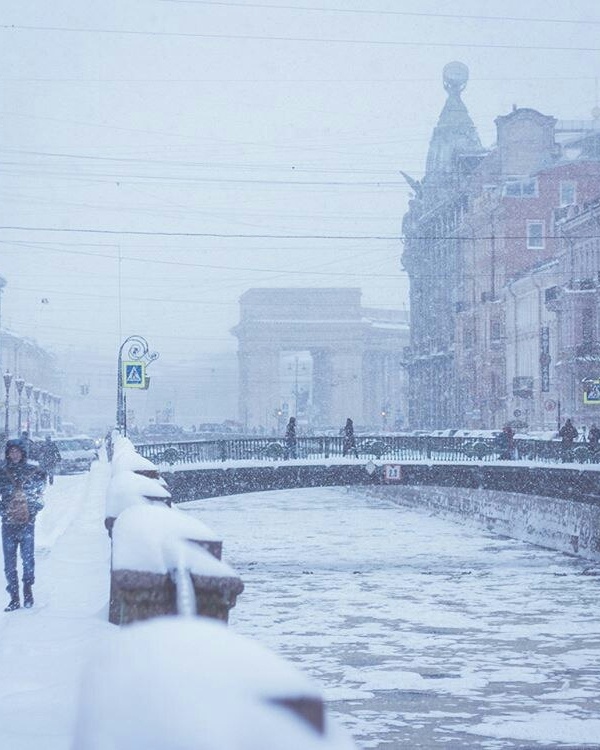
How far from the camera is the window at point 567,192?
232ft

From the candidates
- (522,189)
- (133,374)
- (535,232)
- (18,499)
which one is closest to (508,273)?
(535,232)

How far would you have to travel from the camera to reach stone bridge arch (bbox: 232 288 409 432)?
110 m

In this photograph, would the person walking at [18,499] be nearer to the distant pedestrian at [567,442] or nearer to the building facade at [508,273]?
the distant pedestrian at [567,442]

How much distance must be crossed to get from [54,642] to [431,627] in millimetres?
21430

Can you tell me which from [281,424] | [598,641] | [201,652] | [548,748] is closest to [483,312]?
[281,424]

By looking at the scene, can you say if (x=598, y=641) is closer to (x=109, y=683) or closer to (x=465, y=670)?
(x=465, y=670)

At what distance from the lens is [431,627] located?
30.2m

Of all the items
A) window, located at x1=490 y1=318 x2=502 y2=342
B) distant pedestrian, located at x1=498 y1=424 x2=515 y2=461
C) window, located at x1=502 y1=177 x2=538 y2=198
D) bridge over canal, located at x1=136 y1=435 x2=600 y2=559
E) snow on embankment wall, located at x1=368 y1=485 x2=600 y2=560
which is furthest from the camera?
window, located at x1=490 y1=318 x2=502 y2=342

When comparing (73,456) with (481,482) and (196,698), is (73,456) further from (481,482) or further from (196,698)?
(196,698)

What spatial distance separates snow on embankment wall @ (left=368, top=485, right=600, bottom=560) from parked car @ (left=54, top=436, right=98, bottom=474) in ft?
50.8

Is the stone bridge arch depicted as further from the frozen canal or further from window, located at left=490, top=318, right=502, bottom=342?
the frozen canal

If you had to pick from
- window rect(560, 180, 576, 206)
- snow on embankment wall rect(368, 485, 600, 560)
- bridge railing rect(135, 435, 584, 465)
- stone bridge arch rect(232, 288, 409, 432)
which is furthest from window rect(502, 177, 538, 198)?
stone bridge arch rect(232, 288, 409, 432)

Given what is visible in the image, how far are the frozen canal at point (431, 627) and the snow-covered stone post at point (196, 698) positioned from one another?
14.4 m

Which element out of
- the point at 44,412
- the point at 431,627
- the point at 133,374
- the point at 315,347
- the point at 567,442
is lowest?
the point at 431,627
